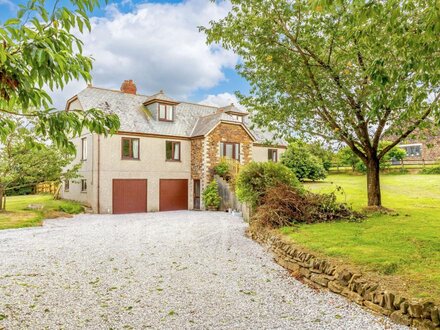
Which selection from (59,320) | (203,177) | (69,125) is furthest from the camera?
(203,177)

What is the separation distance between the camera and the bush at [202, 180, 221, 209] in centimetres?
2188

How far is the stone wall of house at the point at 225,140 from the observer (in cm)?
2289

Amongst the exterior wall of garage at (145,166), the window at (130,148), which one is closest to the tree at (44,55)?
the exterior wall of garage at (145,166)

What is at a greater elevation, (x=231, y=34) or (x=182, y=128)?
(x=231, y=34)

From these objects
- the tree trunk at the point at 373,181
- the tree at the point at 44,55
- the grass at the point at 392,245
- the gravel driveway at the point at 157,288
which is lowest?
the gravel driveway at the point at 157,288

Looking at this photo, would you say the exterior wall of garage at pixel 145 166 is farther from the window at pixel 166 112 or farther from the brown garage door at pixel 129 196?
the window at pixel 166 112

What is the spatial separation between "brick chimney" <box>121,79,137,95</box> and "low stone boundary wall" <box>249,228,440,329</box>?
19.4 meters

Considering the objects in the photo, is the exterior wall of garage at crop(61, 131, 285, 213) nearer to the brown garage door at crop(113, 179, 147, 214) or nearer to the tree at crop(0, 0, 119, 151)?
the brown garage door at crop(113, 179, 147, 214)

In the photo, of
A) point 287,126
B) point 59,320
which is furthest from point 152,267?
point 287,126

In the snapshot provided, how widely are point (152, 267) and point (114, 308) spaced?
2681 millimetres

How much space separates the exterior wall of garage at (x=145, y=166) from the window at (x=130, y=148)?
0.78 feet

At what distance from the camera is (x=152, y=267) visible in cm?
865

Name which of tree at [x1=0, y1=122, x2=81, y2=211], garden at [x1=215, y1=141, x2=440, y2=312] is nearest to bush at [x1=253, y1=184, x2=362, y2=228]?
garden at [x1=215, y1=141, x2=440, y2=312]

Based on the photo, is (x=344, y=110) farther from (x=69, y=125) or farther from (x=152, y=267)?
(x=69, y=125)
